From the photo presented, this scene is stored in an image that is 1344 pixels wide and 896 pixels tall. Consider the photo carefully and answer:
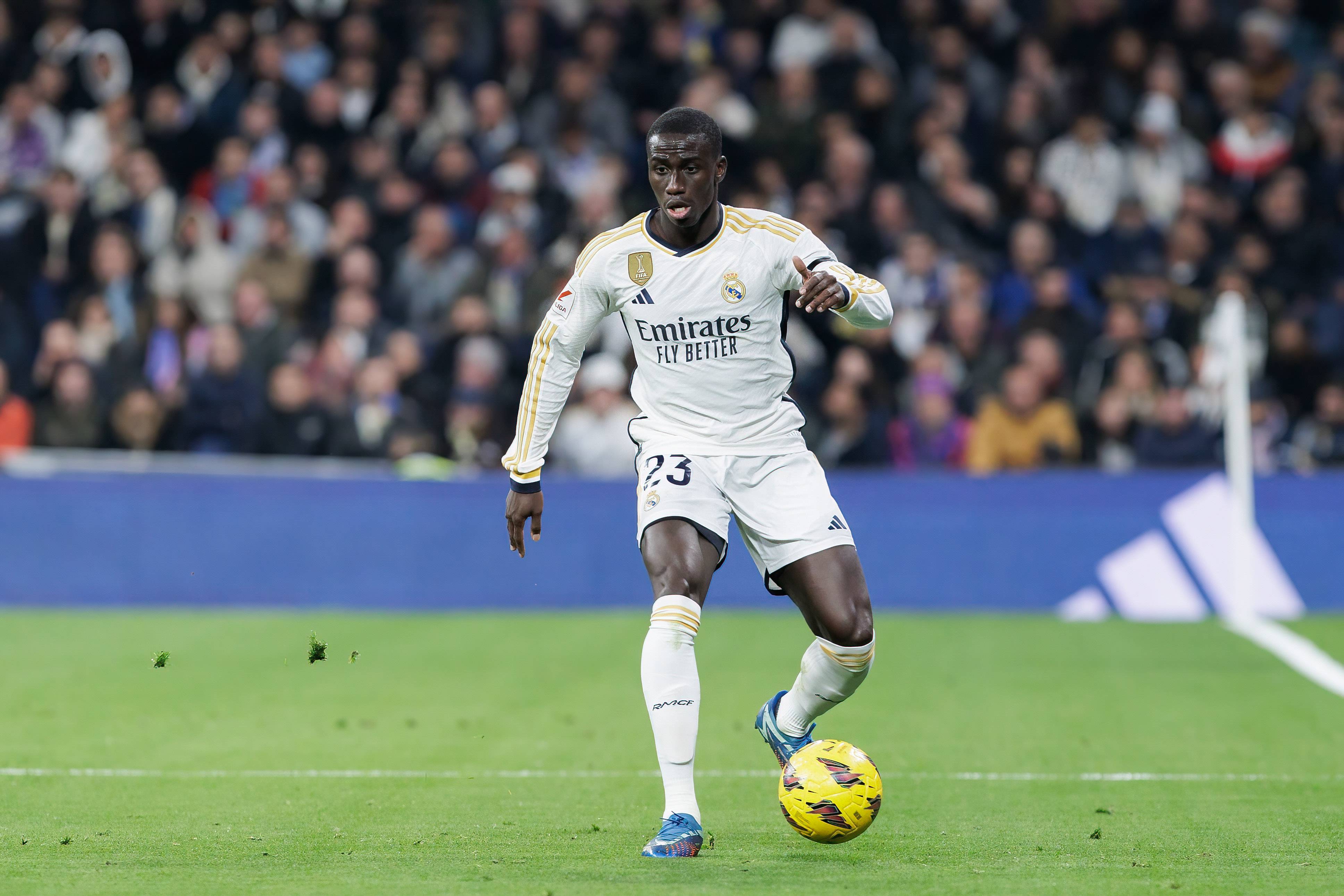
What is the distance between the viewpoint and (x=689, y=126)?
6.11 meters

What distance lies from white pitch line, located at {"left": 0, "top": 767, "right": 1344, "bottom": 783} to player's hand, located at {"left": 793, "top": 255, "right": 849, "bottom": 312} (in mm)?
2379

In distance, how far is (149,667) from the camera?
1138cm

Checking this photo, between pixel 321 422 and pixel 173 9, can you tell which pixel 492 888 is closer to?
pixel 321 422

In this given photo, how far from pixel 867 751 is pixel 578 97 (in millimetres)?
10709

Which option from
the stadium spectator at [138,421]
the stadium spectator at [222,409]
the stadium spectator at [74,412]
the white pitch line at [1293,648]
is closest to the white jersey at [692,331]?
the white pitch line at [1293,648]

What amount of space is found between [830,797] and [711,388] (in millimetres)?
1493

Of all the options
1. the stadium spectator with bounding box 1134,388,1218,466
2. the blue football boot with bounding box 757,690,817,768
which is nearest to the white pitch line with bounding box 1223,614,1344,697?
the stadium spectator with bounding box 1134,388,1218,466

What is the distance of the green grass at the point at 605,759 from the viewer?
17.9 feet

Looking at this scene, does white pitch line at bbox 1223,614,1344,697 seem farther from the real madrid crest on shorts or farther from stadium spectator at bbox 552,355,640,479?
the real madrid crest on shorts

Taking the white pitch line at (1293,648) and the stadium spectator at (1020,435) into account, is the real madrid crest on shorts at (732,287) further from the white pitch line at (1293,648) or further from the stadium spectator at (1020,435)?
the stadium spectator at (1020,435)

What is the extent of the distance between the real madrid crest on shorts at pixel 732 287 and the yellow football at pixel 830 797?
1.58 metres

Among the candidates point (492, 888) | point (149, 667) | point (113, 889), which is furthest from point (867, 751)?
point (149, 667)

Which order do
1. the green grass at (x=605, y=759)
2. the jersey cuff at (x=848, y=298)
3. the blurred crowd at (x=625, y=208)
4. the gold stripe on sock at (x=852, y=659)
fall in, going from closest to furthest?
the green grass at (x=605, y=759), the jersey cuff at (x=848, y=298), the gold stripe on sock at (x=852, y=659), the blurred crowd at (x=625, y=208)

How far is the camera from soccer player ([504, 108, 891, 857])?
6172 mm
